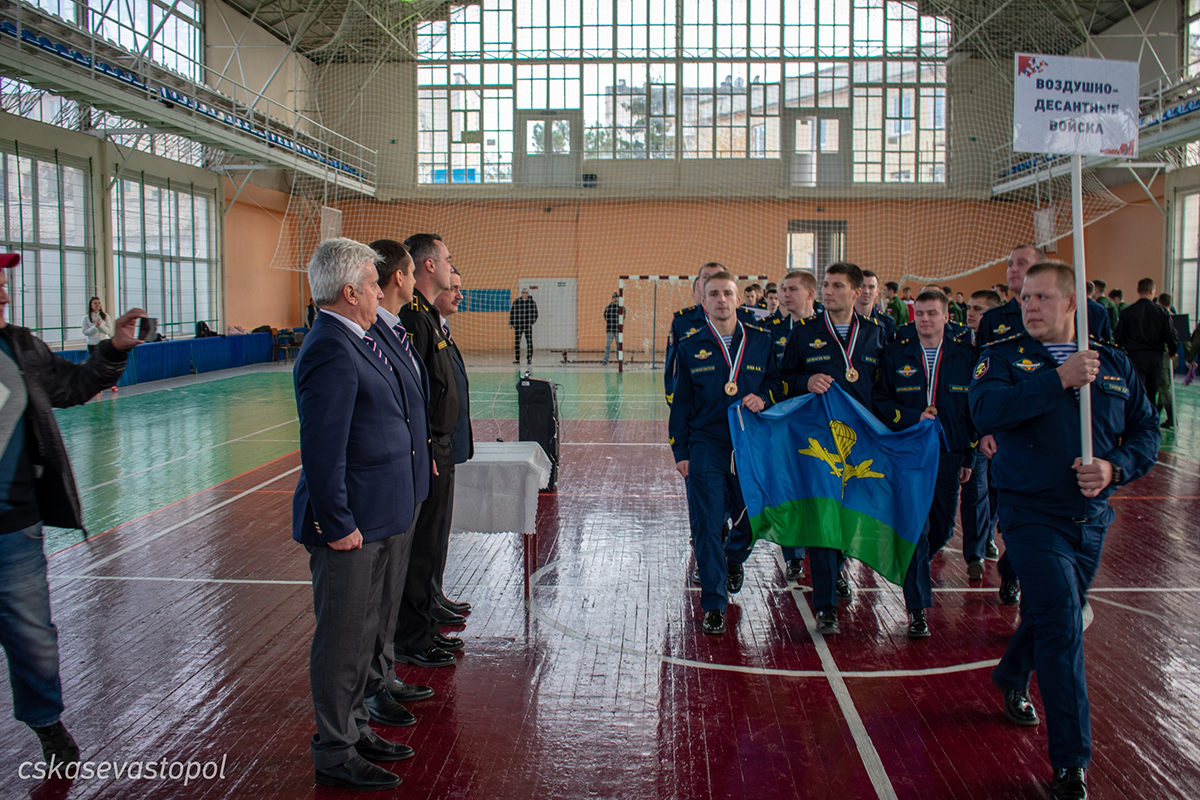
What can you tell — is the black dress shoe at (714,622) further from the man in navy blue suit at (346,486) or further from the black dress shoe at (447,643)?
the man in navy blue suit at (346,486)

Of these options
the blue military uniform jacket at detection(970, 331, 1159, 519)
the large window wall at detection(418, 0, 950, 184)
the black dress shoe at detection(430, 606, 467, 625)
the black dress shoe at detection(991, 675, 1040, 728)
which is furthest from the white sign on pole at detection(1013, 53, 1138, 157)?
the large window wall at detection(418, 0, 950, 184)

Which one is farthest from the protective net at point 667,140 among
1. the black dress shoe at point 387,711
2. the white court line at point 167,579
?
the black dress shoe at point 387,711

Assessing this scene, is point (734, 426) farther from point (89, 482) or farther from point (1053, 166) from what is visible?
point (1053, 166)

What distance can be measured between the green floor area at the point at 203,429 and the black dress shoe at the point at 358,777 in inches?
177

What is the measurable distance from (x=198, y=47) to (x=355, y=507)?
23.8m

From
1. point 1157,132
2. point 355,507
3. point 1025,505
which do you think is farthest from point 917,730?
point 1157,132

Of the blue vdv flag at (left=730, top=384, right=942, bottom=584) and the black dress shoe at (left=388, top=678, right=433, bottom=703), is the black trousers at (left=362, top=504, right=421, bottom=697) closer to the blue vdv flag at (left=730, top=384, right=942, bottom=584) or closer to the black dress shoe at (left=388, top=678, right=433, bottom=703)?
the black dress shoe at (left=388, top=678, right=433, bottom=703)

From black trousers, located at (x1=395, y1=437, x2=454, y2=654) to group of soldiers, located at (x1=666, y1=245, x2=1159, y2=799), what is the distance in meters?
1.41

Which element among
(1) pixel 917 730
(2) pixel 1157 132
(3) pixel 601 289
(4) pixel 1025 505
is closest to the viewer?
(4) pixel 1025 505

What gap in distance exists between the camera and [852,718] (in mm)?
3641

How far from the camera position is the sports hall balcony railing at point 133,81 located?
13227mm

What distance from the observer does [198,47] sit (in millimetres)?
22047

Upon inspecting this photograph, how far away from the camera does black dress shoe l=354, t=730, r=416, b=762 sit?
10.7 ft

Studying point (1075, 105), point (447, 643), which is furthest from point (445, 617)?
point (1075, 105)
